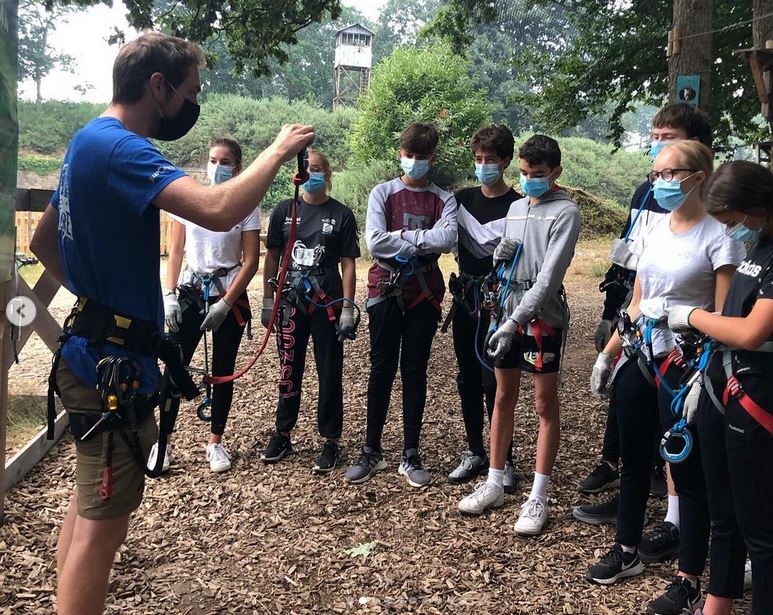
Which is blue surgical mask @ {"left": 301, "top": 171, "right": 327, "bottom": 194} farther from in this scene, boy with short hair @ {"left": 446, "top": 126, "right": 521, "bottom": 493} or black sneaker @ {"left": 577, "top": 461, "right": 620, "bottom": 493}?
black sneaker @ {"left": 577, "top": 461, "right": 620, "bottom": 493}

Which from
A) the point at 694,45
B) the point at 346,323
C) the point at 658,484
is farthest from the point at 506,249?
the point at 694,45

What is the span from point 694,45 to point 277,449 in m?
4.96

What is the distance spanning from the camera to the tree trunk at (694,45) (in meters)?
5.89

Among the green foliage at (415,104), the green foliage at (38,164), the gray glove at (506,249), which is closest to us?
the gray glove at (506,249)

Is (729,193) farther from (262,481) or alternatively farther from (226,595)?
(262,481)

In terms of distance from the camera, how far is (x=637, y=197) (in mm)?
3770

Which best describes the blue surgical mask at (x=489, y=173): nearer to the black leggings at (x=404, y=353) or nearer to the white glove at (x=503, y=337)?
the black leggings at (x=404, y=353)

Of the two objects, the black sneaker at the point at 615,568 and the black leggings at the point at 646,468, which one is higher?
the black leggings at the point at 646,468

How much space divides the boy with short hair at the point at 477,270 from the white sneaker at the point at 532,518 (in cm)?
42

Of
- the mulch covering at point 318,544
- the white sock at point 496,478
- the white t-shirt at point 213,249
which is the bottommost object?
the mulch covering at point 318,544

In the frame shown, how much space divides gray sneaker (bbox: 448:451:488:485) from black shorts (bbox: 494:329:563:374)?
0.93 meters

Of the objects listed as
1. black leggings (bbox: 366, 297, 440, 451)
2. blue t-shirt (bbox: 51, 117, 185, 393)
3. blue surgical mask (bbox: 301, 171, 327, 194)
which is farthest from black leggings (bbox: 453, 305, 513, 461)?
blue t-shirt (bbox: 51, 117, 185, 393)

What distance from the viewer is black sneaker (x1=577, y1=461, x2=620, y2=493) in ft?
13.4

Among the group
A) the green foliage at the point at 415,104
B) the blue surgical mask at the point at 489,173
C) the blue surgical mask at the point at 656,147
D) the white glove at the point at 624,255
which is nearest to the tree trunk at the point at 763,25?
the blue surgical mask at the point at 656,147
